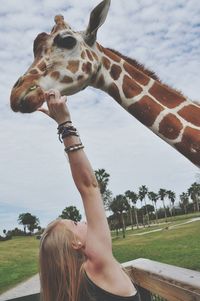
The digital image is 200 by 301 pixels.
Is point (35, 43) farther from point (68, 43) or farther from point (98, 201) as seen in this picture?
point (98, 201)

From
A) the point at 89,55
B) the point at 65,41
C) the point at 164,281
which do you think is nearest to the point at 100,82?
the point at 89,55

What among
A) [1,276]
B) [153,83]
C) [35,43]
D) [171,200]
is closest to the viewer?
[35,43]

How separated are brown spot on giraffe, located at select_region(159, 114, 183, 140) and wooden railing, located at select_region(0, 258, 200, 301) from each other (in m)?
1.16

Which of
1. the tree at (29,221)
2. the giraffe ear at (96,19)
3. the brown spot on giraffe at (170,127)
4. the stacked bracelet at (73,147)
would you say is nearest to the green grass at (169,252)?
the brown spot on giraffe at (170,127)

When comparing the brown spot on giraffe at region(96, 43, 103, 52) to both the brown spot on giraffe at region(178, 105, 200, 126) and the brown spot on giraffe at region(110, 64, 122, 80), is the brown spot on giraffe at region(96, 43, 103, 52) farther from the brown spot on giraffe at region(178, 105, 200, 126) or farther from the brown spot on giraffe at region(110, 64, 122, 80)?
the brown spot on giraffe at region(178, 105, 200, 126)

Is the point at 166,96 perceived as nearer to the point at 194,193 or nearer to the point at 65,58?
the point at 65,58

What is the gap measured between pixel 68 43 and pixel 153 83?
0.95 m

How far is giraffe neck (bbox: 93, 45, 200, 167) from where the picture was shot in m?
3.84

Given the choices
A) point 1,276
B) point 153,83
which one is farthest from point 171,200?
point 153,83

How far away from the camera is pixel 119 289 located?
1.75 metres

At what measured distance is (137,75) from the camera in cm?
431

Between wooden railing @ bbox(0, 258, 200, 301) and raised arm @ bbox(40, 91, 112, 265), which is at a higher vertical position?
raised arm @ bbox(40, 91, 112, 265)

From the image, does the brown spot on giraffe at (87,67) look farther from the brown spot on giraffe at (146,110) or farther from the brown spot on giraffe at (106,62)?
the brown spot on giraffe at (146,110)

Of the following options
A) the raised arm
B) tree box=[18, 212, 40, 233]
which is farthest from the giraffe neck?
tree box=[18, 212, 40, 233]
